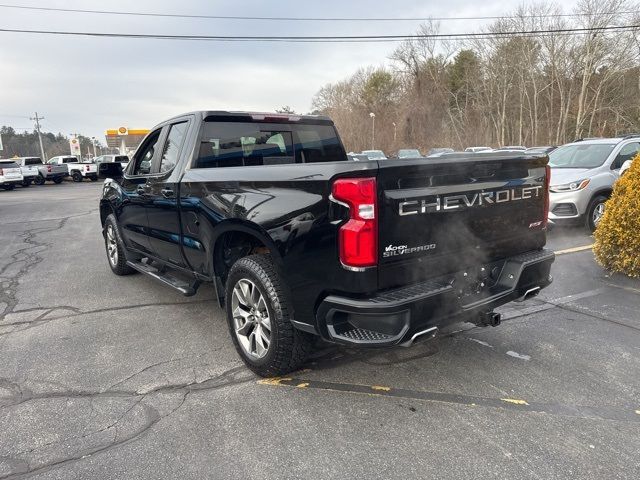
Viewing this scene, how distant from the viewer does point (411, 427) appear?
2.73 meters

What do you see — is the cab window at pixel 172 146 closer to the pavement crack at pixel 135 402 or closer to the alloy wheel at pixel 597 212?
the pavement crack at pixel 135 402

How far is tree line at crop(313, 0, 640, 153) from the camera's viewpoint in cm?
3466

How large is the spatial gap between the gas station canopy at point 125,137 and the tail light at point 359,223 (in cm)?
4279

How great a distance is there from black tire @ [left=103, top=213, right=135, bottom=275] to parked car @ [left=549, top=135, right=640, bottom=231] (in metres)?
7.03

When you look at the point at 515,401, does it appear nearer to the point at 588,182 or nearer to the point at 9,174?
the point at 588,182

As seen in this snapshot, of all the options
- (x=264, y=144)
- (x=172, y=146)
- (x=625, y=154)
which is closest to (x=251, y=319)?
(x=264, y=144)

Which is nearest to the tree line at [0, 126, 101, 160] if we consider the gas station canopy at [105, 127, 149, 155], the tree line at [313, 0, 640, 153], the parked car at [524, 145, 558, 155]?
the gas station canopy at [105, 127, 149, 155]

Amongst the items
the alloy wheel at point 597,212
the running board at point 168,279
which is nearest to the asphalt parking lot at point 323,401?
the running board at point 168,279

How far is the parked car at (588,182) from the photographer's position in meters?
8.05

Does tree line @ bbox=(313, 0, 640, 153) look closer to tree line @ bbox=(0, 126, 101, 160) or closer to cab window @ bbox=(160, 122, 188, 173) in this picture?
cab window @ bbox=(160, 122, 188, 173)

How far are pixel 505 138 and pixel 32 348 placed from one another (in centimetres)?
4985

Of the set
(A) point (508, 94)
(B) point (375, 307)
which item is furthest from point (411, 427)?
(A) point (508, 94)

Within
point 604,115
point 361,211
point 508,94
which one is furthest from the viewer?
point 508,94

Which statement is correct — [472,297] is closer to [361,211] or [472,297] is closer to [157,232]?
[361,211]
